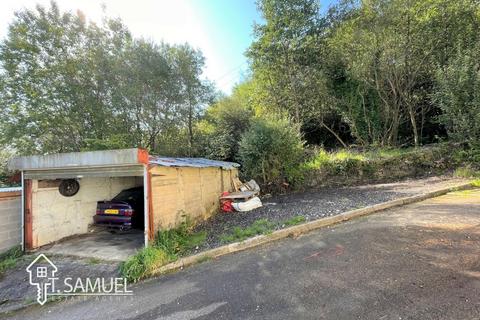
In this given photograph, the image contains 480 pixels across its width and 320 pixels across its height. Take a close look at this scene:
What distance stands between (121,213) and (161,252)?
2.54m

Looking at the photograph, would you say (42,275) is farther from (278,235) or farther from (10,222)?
(278,235)

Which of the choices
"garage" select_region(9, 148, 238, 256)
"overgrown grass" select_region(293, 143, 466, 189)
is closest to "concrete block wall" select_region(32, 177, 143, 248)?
"garage" select_region(9, 148, 238, 256)

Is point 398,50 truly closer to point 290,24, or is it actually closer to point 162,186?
point 290,24

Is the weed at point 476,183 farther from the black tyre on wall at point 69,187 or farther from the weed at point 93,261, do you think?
the black tyre on wall at point 69,187

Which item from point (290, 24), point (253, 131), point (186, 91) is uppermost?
point (290, 24)

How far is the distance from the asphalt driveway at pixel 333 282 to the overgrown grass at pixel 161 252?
281mm

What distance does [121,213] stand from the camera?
6211 mm

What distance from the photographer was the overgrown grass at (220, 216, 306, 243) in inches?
189

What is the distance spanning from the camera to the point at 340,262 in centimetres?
347

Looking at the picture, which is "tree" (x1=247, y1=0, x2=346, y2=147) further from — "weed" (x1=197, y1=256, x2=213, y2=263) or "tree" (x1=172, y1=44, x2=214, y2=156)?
"weed" (x1=197, y1=256, x2=213, y2=263)

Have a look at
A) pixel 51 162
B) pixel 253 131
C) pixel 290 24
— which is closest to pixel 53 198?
pixel 51 162

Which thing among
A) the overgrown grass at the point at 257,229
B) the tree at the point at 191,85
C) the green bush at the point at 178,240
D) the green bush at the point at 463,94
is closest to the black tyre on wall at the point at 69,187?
the green bush at the point at 178,240

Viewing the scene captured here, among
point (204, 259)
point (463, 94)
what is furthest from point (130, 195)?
point (463, 94)

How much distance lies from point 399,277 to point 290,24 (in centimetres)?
1185
